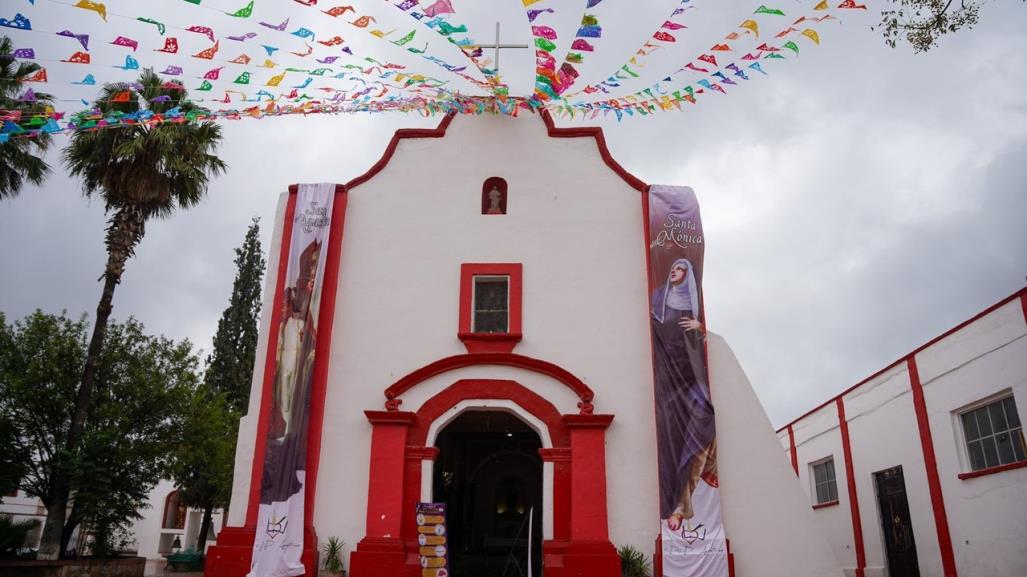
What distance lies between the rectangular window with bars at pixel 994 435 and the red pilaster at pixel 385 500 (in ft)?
30.8

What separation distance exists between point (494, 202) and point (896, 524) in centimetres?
1045

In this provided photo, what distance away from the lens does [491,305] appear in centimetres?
1441

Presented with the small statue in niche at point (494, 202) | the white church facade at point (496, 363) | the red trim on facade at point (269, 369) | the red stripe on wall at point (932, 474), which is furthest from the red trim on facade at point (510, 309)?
the red stripe on wall at point (932, 474)

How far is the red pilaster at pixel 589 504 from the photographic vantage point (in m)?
12.2

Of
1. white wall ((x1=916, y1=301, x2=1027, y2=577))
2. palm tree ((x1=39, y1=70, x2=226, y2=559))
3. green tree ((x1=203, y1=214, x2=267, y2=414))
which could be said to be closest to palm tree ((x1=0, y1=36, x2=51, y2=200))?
palm tree ((x1=39, y1=70, x2=226, y2=559))

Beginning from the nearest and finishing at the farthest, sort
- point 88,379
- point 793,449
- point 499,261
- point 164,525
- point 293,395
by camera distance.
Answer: point 293,395 < point 499,261 < point 88,379 < point 793,449 < point 164,525

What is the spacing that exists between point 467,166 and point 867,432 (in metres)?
10.5

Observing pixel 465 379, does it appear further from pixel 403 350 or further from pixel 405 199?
pixel 405 199

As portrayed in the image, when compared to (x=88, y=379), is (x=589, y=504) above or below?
below

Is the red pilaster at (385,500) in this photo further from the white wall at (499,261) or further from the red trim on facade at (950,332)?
the red trim on facade at (950,332)

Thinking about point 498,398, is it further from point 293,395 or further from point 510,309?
point 293,395

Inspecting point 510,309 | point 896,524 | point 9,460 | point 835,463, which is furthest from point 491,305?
point 9,460

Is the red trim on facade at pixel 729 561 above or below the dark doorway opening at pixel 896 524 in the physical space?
below

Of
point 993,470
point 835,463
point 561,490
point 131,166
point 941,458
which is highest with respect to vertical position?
point 131,166
